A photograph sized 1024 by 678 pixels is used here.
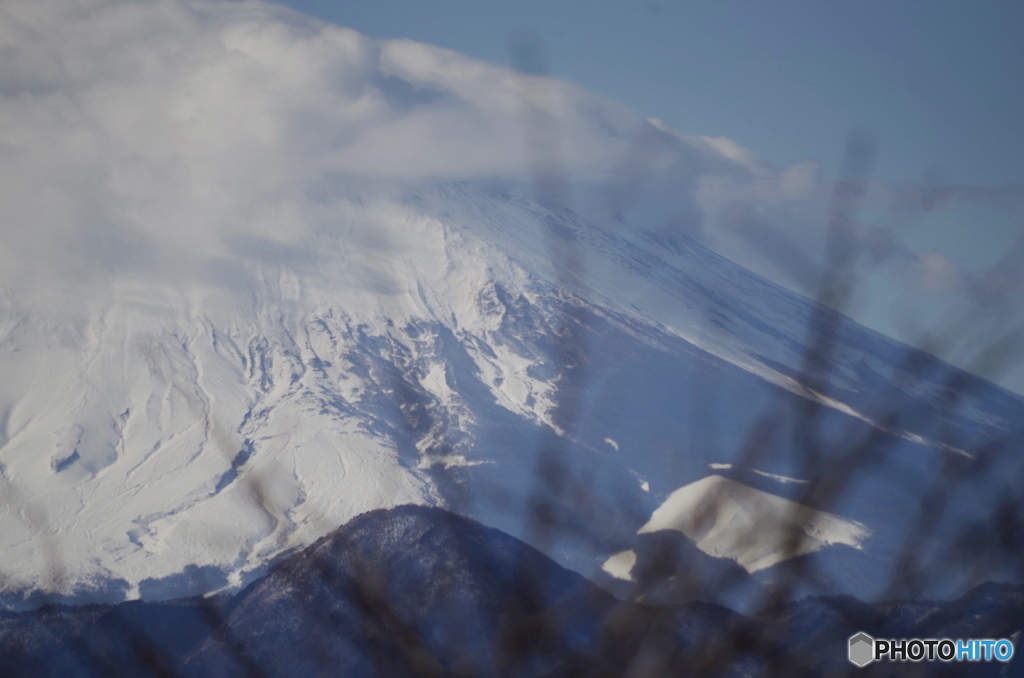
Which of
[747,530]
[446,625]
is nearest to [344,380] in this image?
[446,625]

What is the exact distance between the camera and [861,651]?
3.56m

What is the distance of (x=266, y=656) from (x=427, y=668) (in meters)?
14.7

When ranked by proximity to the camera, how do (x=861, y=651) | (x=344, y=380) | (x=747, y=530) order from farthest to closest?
(x=344, y=380) → (x=861, y=651) → (x=747, y=530)

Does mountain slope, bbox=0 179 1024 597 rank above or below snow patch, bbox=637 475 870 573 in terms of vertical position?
below

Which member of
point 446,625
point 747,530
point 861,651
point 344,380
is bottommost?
point 344,380

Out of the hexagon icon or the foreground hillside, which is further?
the hexagon icon

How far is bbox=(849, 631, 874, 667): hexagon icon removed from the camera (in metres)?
3.49

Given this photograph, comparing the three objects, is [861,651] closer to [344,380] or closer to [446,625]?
[446,625]

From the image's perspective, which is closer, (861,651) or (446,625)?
(861,651)

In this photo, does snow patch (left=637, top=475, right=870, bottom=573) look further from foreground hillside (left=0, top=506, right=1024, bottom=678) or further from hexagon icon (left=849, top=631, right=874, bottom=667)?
hexagon icon (left=849, top=631, right=874, bottom=667)

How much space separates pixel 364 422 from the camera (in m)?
27.7

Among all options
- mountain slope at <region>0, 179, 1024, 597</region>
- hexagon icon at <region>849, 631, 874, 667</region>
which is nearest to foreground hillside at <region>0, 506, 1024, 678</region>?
hexagon icon at <region>849, 631, 874, 667</region>

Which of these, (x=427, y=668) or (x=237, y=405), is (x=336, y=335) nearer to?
(x=237, y=405)

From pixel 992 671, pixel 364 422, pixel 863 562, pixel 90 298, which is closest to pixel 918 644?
pixel 992 671
